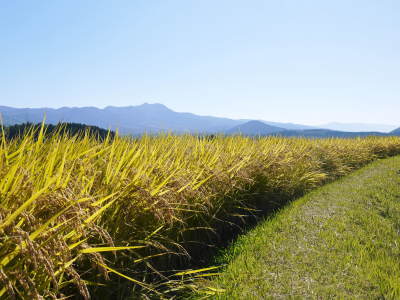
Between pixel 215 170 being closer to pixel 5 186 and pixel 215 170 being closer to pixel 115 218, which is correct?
pixel 115 218

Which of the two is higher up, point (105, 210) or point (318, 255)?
point (105, 210)

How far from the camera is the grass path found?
9.25 feet

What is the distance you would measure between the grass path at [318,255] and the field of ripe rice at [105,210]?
0.53 m

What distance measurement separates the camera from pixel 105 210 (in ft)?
6.88

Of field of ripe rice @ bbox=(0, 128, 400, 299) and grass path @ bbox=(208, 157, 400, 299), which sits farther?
grass path @ bbox=(208, 157, 400, 299)

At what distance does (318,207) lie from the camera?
18.2ft

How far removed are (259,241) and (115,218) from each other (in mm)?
2152

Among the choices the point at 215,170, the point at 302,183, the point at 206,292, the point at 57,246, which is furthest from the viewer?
the point at 302,183

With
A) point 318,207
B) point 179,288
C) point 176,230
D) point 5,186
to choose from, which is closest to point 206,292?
point 179,288

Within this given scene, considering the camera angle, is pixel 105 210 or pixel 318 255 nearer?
pixel 105 210

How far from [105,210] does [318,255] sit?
103 inches

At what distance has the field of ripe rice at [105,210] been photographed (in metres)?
1.40

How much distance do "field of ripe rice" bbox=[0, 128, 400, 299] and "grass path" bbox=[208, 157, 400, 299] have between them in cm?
53

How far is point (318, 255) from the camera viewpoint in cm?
354
